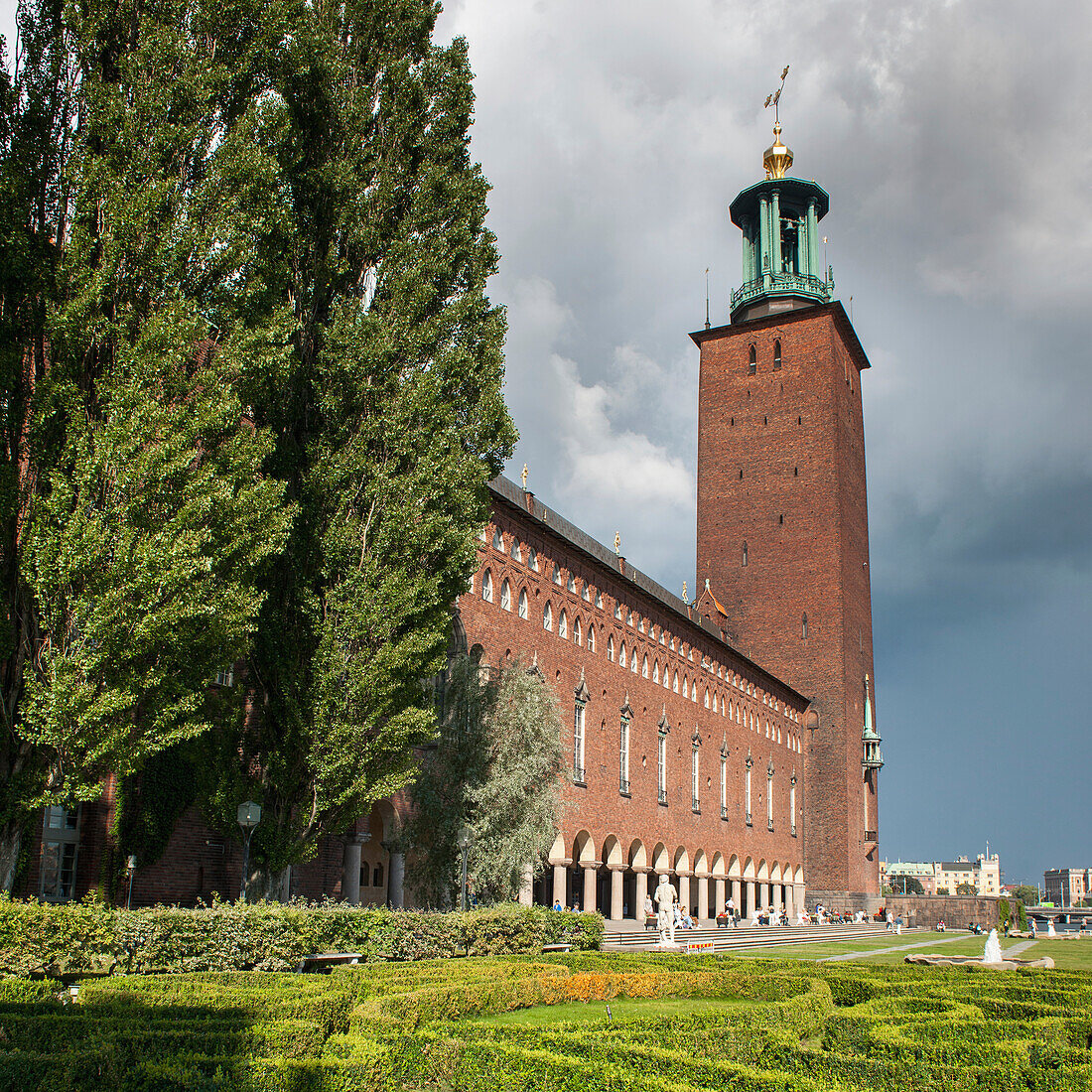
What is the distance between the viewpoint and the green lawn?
35.6 feet

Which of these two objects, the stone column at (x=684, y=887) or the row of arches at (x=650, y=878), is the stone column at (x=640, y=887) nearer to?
the row of arches at (x=650, y=878)

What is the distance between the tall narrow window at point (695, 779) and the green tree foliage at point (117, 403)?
29422 millimetres

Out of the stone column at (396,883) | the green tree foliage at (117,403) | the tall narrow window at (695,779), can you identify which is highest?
the green tree foliage at (117,403)

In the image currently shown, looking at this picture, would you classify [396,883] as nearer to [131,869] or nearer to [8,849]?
[131,869]

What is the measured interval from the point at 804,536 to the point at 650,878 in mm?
21373

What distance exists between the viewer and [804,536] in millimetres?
53438

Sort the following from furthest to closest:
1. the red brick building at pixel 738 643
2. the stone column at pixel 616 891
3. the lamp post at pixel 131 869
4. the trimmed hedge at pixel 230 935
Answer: the stone column at pixel 616 891
the red brick building at pixel 738 643
the lamp post at pixel 131 869
the trimmed hedge at pixel 230 935

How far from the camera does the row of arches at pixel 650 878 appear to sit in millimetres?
31531

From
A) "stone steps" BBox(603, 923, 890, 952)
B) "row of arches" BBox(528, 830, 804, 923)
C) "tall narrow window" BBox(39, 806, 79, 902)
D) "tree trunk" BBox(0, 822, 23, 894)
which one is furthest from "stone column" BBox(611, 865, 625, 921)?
"tree trunk" BBox(0, 822, 23, 894)

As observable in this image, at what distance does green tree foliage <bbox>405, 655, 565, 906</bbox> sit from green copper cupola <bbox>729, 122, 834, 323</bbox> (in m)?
40.5

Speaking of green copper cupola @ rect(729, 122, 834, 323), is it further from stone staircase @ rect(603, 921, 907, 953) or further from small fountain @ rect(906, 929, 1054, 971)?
small fountain @ rect(906, 929, 1054, 971)

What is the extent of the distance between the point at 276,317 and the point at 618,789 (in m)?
23.2

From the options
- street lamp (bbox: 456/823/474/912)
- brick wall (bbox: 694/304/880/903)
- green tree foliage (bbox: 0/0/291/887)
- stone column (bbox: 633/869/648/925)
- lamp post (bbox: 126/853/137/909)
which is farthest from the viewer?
brick wall (bbox: 694/304/880/903)

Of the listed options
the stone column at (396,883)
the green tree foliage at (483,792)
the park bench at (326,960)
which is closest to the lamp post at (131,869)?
the park bench at (326,960)
